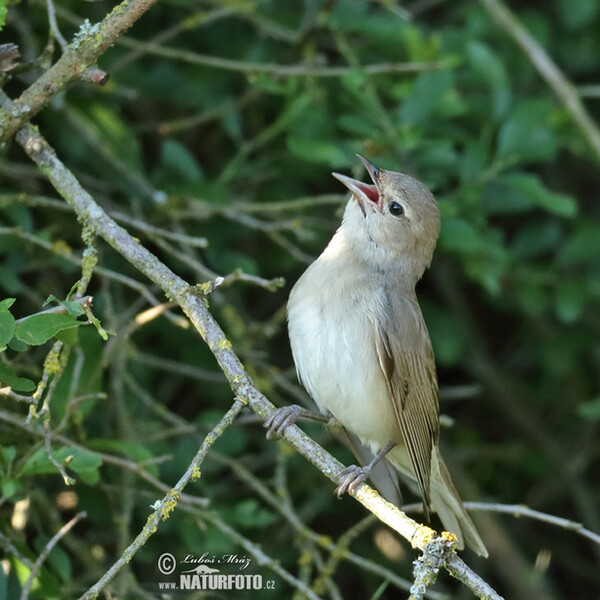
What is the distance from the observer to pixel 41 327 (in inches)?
110

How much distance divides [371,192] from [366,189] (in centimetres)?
3

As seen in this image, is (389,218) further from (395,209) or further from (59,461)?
(59,461)

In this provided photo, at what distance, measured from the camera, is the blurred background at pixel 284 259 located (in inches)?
162

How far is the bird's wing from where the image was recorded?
12.8 feet

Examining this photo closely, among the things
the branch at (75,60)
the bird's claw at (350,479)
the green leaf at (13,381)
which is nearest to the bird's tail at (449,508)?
the bird's claw at (350,479)

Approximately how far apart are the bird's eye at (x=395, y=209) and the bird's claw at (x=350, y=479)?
126 centimetres

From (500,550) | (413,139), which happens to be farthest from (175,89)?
(500,550)

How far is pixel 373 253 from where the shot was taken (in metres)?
4.20

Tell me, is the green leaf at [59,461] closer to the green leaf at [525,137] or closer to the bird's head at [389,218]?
the bird's head at [389,218]

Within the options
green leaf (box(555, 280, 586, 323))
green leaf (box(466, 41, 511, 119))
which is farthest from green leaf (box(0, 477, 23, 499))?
green leaf (box(466, 41, 511, 119))

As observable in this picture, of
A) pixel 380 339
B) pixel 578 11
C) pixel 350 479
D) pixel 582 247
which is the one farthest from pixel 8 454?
pixel 578 11

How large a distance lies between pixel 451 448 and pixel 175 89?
9.50 ft

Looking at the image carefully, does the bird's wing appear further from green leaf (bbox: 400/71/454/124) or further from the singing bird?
green leaf (bbox: 400/71/454/124)

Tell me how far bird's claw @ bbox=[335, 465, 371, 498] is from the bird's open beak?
1306 mm
